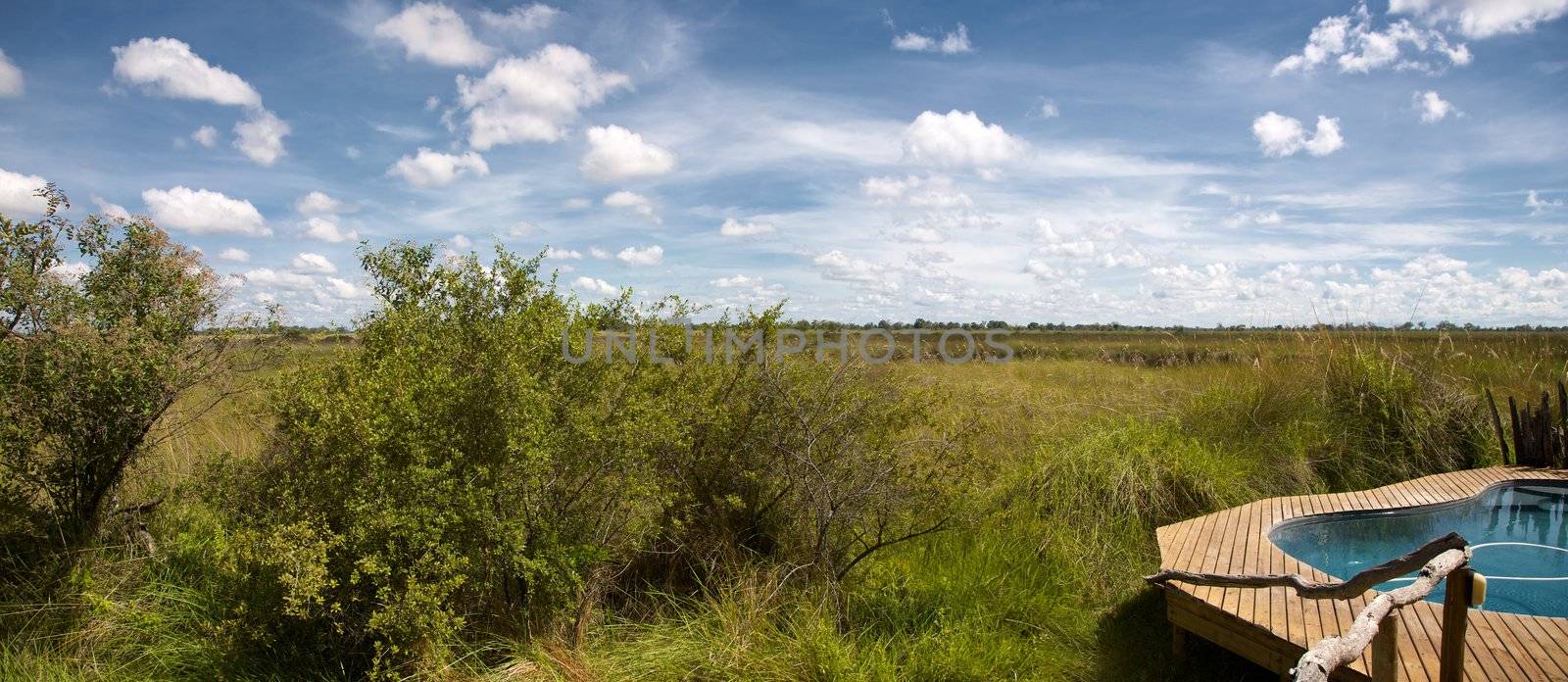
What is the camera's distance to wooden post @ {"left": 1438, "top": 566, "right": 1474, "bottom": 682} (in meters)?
2.88

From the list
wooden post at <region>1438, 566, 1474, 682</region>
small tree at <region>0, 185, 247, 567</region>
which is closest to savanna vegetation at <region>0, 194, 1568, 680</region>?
small tree at <region>0, 185, 247, 567</region>

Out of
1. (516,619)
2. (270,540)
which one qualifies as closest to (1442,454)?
(516,619)

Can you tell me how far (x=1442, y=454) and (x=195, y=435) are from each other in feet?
39.4

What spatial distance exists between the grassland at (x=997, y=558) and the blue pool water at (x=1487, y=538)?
0.90m

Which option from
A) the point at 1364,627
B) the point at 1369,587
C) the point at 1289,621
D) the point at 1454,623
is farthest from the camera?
the point at 1289,621

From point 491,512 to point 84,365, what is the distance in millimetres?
2894

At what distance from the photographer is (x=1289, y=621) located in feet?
14.3

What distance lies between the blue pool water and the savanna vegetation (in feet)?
4.15

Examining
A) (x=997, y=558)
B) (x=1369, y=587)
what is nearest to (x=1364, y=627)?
(x=1369, y=587)

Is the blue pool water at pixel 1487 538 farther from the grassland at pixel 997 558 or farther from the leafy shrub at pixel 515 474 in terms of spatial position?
the leafy shrub at pixel 515 474

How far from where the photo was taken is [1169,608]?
5027mm

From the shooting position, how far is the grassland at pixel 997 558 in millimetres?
4672

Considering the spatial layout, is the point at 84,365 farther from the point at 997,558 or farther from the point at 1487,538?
the point at 1487,538

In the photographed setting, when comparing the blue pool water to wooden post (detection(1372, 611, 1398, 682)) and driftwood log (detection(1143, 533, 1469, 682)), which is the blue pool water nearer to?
driftwood log (detection(1143, 533, 1469, 682))
